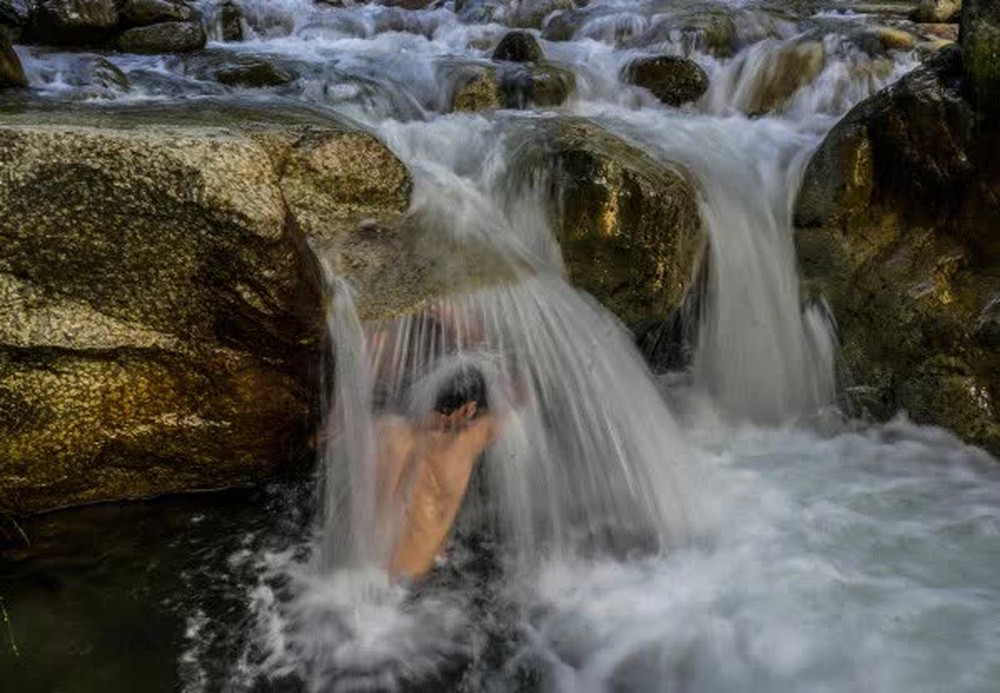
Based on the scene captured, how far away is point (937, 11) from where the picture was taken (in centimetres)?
995

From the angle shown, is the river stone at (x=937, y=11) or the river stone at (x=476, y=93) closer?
the river stone at (x=476, y=93)

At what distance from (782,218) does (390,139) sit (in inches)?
126

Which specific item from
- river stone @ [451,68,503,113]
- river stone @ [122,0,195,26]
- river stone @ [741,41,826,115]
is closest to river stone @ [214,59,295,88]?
river stone @ [451,68,503,113]

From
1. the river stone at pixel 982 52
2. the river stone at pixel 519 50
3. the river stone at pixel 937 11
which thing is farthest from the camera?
the river stone at pixel 937 11

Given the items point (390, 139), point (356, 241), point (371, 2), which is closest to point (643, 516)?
point (356, 241)

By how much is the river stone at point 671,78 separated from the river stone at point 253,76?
4222mm

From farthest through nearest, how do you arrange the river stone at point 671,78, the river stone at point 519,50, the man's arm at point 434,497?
the river stone at point 519,50
the river stone at point 671,78
the man's arm at point 434,497

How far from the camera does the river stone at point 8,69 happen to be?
6.56 meters

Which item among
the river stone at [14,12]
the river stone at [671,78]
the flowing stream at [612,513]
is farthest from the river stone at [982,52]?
the river stone at [14,12]

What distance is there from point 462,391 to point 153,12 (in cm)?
889

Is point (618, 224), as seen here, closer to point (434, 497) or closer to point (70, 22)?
point (434, 497)

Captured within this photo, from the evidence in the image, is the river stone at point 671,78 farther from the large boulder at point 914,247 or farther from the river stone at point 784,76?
the large boulder at point 914,247

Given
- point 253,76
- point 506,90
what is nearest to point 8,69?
point 253,76

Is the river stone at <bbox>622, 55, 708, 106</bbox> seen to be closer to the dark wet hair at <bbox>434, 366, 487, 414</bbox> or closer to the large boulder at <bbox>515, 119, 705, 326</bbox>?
the large boulder at <bbox>515, 119, 705, 326</bbox>
